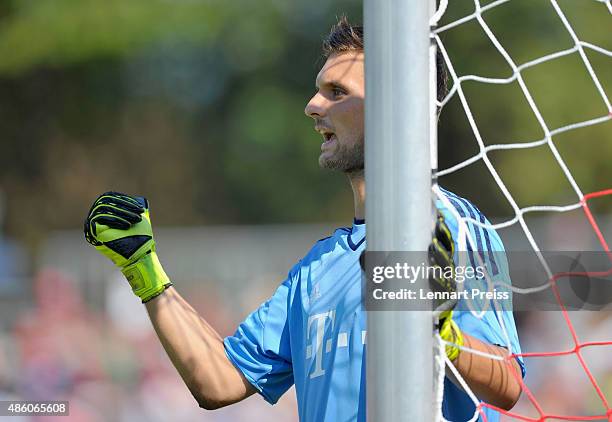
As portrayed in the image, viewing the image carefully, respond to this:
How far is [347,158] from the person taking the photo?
8.00ft

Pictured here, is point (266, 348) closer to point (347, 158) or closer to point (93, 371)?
point (347, 158)

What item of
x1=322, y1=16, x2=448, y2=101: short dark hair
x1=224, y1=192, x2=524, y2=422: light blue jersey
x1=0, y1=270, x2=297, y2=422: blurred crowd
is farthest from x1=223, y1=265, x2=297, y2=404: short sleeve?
x1=0, y1=270, x2=297, y2=422: blurred crowd

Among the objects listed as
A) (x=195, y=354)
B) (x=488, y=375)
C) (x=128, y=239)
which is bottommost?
(x=488, y=375)

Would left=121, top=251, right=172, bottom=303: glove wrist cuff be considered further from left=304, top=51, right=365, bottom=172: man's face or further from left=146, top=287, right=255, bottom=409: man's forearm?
left=304, top=51, right=365, bottom=172: man's face

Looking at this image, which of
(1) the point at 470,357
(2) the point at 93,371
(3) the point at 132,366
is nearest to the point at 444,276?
(1) the point at 470,357

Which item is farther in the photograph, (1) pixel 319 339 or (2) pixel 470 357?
(1) pixel 319 339

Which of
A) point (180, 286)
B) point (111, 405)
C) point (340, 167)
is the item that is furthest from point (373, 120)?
point (180, 286)

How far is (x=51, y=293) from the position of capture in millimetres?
7359

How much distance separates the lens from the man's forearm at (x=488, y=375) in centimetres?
191

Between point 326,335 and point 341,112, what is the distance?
545 millimetres

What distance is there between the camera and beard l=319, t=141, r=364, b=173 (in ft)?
7.97

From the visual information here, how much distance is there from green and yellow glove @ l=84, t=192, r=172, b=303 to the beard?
1.60 feet

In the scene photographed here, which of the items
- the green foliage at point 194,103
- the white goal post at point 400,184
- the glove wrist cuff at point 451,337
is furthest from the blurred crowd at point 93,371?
the green foliage at point 194,103

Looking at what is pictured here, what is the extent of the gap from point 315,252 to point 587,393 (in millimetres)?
3343
